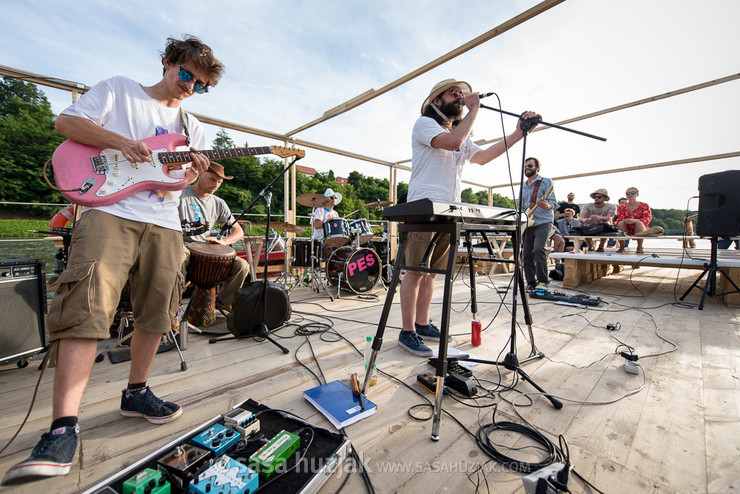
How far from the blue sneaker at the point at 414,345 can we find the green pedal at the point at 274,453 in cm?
120

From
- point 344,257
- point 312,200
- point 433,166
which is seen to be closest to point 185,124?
point 433,166

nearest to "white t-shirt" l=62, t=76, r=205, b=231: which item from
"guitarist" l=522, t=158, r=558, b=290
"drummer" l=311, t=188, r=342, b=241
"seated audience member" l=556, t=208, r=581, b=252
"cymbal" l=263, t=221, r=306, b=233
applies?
"cymbal" l=263, t=221, r=306, b=233

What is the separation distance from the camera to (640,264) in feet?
15.7

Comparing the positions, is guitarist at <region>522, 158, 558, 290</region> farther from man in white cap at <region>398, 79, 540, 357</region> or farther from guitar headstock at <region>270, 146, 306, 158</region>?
guitar headstock at <region>270, 146, 306, 158</region>

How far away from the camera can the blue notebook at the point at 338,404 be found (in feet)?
4.34

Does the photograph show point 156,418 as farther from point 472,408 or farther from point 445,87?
point 445,87

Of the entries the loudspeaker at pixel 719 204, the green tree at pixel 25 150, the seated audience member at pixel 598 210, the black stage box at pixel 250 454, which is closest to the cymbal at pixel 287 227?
the black stage box at pixel 250 454

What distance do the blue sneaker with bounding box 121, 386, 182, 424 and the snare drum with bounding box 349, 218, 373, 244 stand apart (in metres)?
3.52

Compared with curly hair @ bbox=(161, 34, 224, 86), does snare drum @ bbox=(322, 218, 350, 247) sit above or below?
below

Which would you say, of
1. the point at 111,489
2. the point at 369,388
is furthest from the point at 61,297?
the point at 369,388

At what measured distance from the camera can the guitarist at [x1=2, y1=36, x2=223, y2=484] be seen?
111 cm

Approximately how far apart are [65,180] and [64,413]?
0.94 meters

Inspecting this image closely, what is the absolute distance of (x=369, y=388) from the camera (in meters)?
1.65

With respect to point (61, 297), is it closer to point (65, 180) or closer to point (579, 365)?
point (65, 180)
